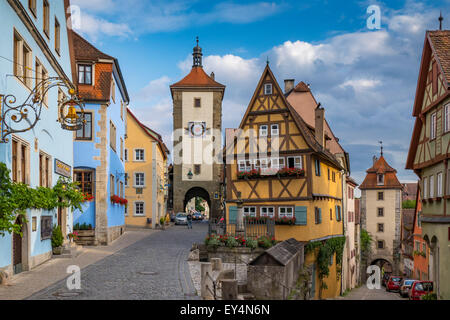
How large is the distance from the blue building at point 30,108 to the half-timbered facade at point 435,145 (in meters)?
14.8

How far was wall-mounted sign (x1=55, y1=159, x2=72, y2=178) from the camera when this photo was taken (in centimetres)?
2048

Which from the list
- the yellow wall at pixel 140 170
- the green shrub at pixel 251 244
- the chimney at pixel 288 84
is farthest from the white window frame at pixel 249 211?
the yellow wall at pixel 140 170

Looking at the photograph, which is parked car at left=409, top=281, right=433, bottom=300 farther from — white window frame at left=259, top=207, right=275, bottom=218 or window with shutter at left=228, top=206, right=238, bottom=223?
window with shutter at left=228, top=206, right=238, bottom=223

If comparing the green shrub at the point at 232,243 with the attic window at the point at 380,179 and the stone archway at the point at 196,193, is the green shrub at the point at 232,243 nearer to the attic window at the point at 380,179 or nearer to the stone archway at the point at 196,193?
the stone archway at the point at 196,193

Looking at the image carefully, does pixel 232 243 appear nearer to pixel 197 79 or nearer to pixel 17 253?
pixel 17 253

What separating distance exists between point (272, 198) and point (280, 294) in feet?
41.6

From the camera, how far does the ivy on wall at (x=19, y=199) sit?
1309 centimetres

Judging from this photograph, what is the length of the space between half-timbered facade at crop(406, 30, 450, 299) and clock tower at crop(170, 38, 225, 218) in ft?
119

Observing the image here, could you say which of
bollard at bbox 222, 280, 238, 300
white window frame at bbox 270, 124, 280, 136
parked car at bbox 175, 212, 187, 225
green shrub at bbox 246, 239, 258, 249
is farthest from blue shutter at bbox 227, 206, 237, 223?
parked car at bbox 175, 212, 187, 225

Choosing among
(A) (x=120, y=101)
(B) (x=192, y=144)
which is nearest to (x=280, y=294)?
(A) (x=120, y=101)

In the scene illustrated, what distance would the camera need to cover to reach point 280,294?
14.6m

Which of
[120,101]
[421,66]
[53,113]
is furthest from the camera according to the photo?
[120,101]
